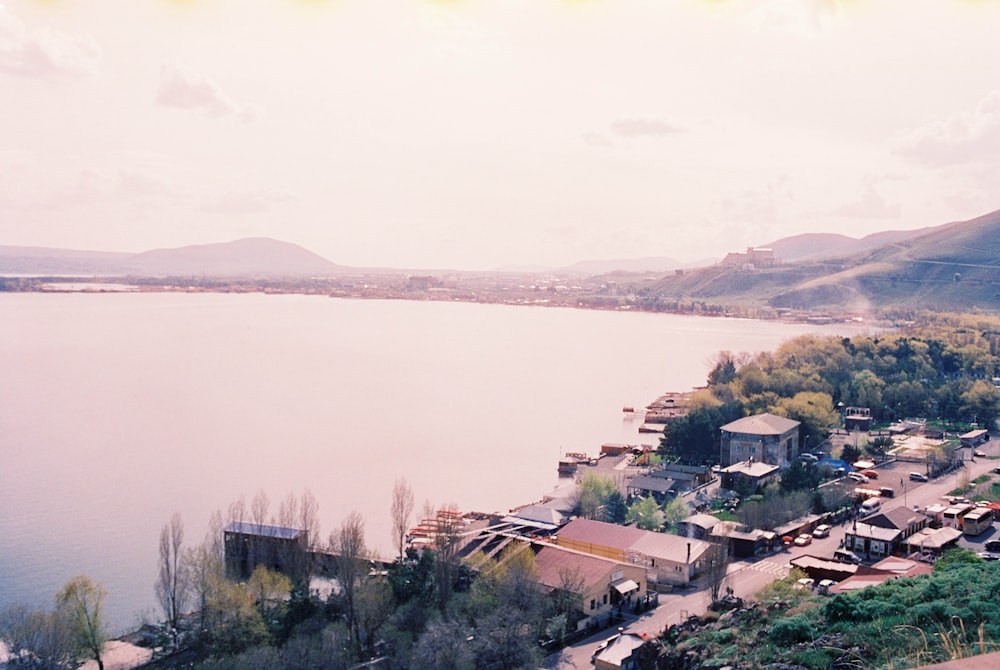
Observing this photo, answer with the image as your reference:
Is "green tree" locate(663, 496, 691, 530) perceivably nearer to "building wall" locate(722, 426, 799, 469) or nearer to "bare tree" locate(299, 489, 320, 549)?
"building wall" locate(722, 426, 799, 469)

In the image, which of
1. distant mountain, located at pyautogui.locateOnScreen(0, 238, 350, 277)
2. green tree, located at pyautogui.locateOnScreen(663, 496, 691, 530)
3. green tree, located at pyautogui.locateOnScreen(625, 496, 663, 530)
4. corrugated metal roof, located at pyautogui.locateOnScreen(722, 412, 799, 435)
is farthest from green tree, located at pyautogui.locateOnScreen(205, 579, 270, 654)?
distant mountain, located at pyautogui.locateOnScreen(0, 238, 350, 277)

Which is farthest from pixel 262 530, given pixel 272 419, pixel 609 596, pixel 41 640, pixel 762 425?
pixel 272 419

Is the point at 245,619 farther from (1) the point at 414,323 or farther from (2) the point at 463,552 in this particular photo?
(1) the point at 414,323

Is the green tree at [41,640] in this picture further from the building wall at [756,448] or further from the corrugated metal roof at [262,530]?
the building wall at [756,448]

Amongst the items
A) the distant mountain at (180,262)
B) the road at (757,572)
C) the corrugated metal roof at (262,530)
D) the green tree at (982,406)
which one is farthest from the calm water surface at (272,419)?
the distant mountain at (180,262)

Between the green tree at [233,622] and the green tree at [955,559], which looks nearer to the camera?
the green tree at [233,622]

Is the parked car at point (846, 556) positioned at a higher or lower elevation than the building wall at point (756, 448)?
lower

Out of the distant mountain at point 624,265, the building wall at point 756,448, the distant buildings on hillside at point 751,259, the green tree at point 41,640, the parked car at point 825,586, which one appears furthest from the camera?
the distant mountain at point 624,265

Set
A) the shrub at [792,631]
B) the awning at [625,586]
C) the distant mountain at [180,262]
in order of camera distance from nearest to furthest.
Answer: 1. the shrub at [792,631]
2. the awning at [625,586]
3. the distant mountain at [180,262]
